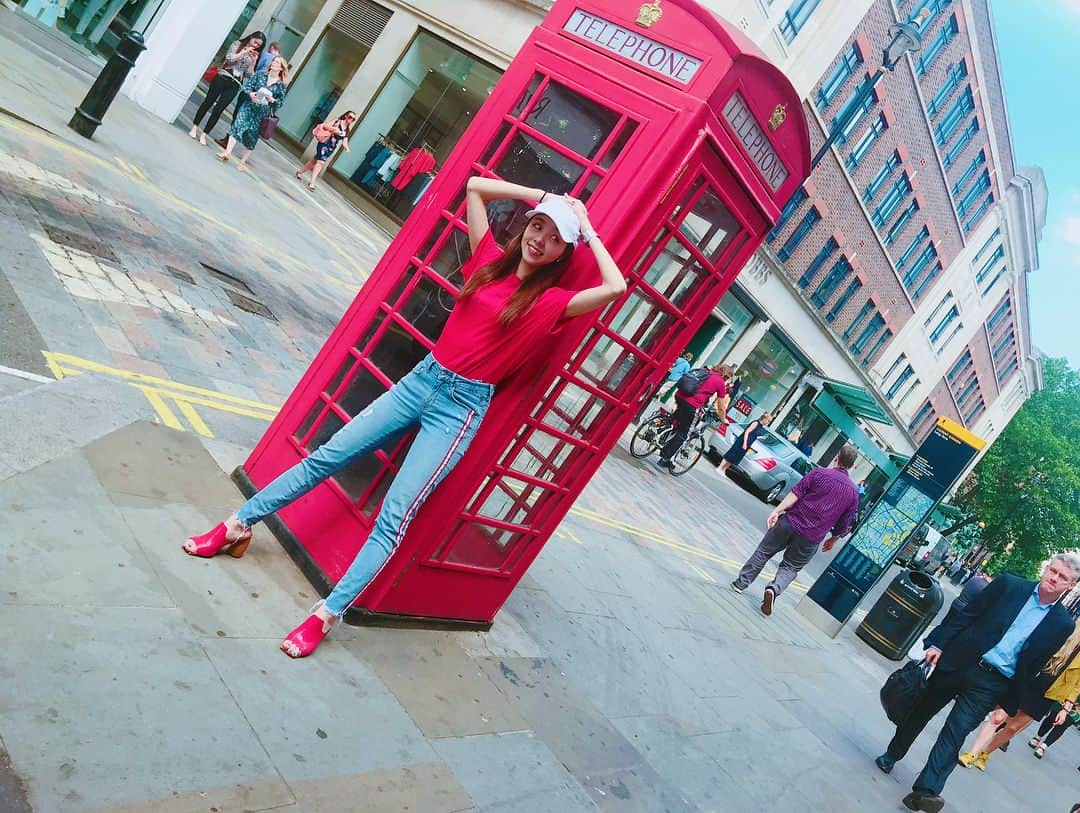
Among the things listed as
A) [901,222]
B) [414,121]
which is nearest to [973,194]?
[901,222]

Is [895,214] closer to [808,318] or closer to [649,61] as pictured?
[808,318]

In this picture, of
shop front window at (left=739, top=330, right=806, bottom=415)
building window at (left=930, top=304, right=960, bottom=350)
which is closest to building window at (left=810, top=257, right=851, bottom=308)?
shop front window at (left=739, top=330, right=806, bottom=415)

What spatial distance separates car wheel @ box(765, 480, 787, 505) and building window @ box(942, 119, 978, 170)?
18.4 meters

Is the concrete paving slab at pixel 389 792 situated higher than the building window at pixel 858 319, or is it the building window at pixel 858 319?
the building window at pixel 858 319

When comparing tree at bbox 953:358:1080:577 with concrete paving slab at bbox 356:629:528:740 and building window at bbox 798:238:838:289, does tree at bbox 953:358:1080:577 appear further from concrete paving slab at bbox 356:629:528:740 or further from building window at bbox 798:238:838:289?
concrete paving slab at bbox 356:629:528:740

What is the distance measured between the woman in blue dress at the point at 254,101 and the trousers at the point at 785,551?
411 inches

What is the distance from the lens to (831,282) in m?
→ 29.1

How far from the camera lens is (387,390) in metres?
4.21

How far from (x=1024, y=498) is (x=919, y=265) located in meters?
13.5

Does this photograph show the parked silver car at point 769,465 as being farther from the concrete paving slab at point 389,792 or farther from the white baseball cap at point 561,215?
the concrete paving slab at point 389,792

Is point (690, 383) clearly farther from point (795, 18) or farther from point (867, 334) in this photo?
point (867, 334)

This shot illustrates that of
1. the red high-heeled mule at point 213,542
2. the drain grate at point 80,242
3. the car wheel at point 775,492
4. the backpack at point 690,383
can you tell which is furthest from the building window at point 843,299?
the red high-heeled mule at point 213,542

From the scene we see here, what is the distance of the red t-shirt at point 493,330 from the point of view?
3.57m

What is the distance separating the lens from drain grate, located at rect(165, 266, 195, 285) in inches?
282
